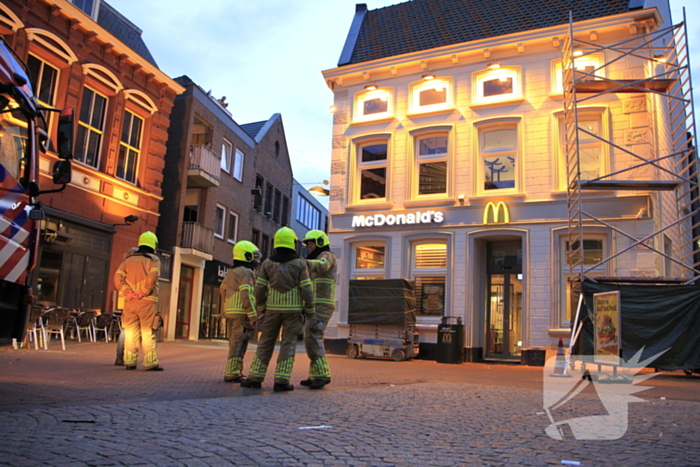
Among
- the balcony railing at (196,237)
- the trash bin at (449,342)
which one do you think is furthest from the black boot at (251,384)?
the balcony railing at (196,237)

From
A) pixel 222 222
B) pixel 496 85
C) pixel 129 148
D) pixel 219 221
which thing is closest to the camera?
pixel 496 85

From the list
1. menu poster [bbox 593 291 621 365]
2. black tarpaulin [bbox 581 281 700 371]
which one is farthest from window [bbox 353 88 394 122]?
menu poster [bbox 593 291 621 365]

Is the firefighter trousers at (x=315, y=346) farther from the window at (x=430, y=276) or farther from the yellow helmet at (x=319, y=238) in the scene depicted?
the window at (x=430, y=276)

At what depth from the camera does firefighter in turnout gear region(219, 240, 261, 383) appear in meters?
7.98

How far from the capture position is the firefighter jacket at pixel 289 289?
7.16 m

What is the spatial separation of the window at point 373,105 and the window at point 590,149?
544cm

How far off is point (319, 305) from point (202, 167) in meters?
16.9

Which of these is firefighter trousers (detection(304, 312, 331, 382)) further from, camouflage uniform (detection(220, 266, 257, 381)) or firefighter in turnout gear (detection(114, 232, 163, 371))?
firefighter in turnout gear (detection(114, 232, 163, 371))

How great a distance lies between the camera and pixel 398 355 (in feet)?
52.5

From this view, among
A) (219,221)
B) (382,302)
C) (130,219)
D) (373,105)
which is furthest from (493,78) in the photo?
(219,221)

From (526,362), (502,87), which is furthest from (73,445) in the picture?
(502,87)

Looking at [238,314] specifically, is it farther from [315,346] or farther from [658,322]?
[658,322]

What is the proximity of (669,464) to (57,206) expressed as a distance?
16.2 meters

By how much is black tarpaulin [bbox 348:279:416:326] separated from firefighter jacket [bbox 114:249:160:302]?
326 inches
